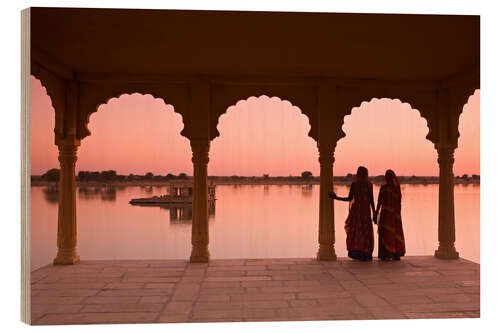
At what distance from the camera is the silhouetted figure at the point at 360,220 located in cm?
741

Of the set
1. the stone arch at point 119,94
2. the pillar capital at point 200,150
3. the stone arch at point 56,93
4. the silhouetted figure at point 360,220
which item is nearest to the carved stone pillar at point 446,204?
the silhouetted figure at point 360,220

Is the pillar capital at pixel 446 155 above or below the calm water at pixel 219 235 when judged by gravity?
above

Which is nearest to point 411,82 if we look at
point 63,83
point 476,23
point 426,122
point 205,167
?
point 426,122

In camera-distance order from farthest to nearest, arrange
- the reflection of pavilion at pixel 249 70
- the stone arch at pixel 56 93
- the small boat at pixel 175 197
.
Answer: the small boat at pixel 175 197 < the stone arch at pixel 56 93 < the reflection of pavilion at pixel 249 70

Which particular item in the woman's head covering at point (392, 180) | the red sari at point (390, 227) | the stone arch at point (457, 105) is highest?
the stone arch at point (457, 105)

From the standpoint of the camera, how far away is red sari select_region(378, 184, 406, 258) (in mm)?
7469

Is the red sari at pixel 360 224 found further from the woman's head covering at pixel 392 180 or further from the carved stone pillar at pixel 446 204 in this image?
the carved stone pillar at pixel 446 204

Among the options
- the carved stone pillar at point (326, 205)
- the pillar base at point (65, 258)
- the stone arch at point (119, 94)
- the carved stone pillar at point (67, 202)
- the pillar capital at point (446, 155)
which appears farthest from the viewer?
the pillar capital at point (446, 155)

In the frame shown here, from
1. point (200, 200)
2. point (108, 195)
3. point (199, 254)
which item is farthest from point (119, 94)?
point (108, 195)

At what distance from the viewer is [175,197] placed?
1228 inches

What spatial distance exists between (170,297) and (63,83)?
4610mm

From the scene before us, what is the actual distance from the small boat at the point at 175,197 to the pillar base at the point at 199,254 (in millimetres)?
17596

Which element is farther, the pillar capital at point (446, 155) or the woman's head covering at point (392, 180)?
the pillar capital at point (446, 155)

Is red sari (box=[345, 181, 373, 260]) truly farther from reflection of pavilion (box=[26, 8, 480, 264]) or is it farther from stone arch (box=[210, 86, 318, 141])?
stone arch (box=[210, 86, 318, 141])
